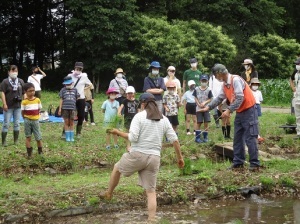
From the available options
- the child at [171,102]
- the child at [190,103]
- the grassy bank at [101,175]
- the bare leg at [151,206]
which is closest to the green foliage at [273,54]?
the grassy bank at [101,175]

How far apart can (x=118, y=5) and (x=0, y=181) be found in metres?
21.0

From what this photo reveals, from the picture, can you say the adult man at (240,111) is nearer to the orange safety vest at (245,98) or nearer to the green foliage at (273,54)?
the orange safety vest at (245,98)

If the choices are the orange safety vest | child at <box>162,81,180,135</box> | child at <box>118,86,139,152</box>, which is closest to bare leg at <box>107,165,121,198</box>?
the orange safety vest

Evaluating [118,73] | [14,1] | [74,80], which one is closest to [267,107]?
[118,73]

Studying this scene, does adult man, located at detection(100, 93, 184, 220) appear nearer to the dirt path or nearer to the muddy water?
the muddy water

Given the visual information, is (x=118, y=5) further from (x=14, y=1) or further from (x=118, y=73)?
(x=118, y=73)

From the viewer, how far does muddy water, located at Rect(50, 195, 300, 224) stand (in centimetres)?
826

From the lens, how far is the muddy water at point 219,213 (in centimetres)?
826

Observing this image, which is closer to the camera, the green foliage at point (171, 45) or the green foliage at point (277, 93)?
the green foliage at point (277, 93)

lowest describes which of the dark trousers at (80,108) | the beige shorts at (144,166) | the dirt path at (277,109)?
the beige shorts at (144,166)

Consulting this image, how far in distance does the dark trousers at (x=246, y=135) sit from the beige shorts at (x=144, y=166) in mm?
3255

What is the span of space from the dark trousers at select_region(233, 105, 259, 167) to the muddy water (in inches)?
50.5

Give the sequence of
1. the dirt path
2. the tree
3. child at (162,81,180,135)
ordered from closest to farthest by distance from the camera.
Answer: child at (162,81,180,135), the dirt path, the tree

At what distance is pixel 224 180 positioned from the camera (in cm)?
1012
